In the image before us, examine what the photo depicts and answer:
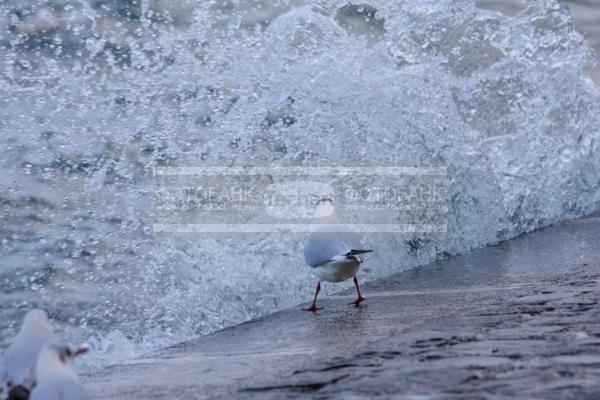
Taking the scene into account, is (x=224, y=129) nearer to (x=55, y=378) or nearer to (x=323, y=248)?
(x=323, y=248)

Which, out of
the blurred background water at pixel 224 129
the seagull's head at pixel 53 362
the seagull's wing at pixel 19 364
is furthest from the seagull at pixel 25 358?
the blurred background water at pixel 224 129

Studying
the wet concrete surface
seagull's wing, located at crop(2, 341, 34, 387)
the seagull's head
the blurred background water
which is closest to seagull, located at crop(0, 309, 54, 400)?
seagull's wing, located at crop(2, 341, 34, 387)

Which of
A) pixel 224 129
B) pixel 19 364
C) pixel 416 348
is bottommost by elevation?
pixel 416 348

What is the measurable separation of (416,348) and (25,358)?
1195mm

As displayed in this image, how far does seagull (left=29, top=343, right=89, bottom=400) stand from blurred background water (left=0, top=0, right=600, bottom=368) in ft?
9.90

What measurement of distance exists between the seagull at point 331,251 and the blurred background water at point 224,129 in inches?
22.1

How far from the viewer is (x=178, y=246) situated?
6.29m

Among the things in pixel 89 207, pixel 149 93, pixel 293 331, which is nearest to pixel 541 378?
pixel 293 331

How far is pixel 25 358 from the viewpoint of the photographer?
2637mm

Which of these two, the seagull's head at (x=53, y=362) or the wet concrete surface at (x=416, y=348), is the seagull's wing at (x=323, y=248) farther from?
the seagull's head at (x=53, y=362)

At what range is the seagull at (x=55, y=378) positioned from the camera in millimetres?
2207

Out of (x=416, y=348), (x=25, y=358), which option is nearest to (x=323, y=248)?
(x=416, y=348)

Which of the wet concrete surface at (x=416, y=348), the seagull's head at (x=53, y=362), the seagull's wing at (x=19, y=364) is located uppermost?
the seagull's head at (x=53, y=362)

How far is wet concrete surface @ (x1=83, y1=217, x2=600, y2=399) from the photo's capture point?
2.38 m
